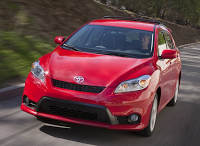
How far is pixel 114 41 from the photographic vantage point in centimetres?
691

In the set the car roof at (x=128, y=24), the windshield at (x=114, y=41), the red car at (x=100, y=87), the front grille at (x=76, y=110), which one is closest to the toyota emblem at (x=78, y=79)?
the red car at (x=100, y=87)

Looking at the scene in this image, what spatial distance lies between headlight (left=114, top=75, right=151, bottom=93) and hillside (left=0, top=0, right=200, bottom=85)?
12.5 ft

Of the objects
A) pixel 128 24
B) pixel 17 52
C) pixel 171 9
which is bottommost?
pixel 171 9

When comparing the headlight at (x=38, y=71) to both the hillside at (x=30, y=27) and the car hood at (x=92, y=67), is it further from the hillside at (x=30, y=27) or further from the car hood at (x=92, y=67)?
the hillside at (x=30, y=27)

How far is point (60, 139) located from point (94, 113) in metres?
0.59

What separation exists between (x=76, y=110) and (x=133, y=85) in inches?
31.6

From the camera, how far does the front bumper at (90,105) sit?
5.33m

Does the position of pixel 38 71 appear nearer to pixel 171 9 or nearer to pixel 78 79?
pixel 78 79

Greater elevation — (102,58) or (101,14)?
(102,58)

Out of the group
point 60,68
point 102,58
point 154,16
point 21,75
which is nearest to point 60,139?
point 60,68

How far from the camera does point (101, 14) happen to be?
86.5 ft

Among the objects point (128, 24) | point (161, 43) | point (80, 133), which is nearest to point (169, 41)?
point (161, 43)

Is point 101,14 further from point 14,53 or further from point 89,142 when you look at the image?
point 89,142

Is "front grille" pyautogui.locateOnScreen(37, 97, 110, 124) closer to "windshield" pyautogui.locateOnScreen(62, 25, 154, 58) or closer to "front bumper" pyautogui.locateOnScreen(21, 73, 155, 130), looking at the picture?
"front bumper" pyautogui.locateOnScreen(21, 73, 155, 130)
